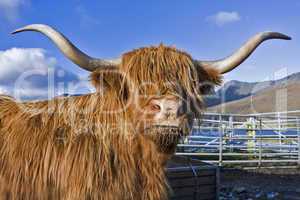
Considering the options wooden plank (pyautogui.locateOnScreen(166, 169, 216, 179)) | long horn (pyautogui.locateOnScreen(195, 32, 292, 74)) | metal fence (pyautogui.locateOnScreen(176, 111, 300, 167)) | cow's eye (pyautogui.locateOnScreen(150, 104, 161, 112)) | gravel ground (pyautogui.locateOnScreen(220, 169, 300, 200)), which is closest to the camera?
cow's eye (pyautogui.locateOnScreen(150, 104, 161, 112))

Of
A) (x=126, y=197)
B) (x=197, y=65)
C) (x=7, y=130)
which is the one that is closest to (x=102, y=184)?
(x=126, y=197)

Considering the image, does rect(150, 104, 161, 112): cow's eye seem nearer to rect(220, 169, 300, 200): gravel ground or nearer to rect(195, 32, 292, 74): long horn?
rect(195, 32, 292, 74): long horn

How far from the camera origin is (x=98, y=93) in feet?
12.5

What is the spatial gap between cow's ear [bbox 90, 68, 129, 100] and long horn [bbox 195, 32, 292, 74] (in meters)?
0.89

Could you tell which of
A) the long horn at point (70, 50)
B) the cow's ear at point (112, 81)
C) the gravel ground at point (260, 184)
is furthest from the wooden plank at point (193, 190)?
the long horn at point (70, 50)

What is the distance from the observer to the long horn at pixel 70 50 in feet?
11.6

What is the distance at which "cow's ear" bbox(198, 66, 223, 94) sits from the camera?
4.05m

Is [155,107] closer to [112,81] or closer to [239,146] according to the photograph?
[112,81]

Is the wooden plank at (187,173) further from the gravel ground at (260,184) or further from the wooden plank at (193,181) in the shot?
the gravel ground at (260,184)

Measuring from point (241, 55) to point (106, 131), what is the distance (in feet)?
4.93

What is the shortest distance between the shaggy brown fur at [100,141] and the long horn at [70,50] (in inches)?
5.5

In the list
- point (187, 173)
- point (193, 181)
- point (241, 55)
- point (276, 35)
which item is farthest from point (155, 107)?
point (193, 181)

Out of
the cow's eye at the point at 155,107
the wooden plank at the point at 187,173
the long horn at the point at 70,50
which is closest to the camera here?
the cow's eye at the point at 155,107

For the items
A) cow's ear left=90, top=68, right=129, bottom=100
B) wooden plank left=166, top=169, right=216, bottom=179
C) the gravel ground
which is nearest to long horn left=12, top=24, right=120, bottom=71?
cow's ear left=90, top=68, right=129, bottom=100
